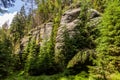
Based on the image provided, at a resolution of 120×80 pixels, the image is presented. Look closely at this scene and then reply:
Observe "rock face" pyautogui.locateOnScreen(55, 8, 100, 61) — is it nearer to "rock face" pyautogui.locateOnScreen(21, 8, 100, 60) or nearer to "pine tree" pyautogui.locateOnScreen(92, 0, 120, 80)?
"rock face" pyautogui.locateOnScreen(21, 8, 100, 60)

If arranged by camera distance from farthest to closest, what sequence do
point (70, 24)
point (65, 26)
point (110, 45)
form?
point (70, 24) < point (65, 26) < point (110, 45)

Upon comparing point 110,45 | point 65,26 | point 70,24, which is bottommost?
point 110,45

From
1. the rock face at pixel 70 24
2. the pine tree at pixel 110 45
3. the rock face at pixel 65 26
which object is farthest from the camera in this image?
the rock face at pixel 65 26

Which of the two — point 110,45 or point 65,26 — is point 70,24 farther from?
point 110,45

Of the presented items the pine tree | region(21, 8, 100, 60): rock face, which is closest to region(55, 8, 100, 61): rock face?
region(21, 8, 100, 60): rock face

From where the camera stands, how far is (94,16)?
28.4 meters

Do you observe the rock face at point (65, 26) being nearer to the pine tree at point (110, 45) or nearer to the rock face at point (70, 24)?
the rock face at point (70, 24)

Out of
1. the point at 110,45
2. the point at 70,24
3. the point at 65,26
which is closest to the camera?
the point at 110,45

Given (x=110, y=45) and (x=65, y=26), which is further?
(x=65, y=26)

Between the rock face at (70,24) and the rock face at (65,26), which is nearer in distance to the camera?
the rock face at (70,24)

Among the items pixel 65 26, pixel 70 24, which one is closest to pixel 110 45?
pixel 65 26

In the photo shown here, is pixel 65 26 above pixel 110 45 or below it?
above

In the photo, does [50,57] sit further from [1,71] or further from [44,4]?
[44,4]

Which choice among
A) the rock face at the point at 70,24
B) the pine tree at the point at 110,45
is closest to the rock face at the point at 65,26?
the rock face at the point at 70,24
